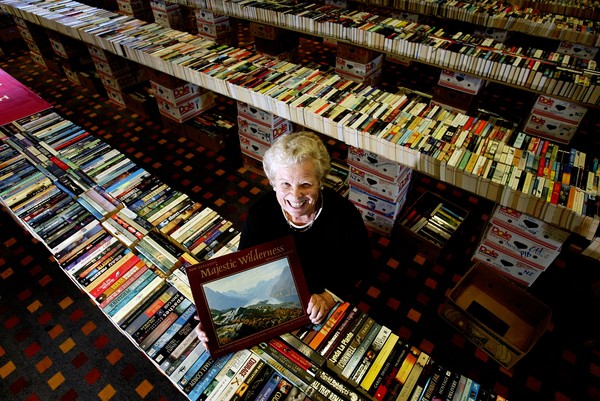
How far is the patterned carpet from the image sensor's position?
7.38 ft

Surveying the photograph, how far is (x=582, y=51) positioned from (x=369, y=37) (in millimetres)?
3076

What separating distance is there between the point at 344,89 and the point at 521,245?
5.92 ft

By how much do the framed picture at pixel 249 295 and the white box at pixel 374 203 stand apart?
1547 millimetres

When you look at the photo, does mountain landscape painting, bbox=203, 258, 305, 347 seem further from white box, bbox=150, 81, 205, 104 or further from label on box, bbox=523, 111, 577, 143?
label on box, bbox=523, 111, 577, 143

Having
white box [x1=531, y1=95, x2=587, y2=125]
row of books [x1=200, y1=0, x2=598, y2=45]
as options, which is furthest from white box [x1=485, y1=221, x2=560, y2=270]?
row of books [x1=200, y1=0, x2=598, y2=45]

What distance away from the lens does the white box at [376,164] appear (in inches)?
98.8

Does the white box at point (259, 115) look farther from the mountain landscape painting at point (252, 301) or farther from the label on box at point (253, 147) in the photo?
the mountain landscape painting at point (252, 301)

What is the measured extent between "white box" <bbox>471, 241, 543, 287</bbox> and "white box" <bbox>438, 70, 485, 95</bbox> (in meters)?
2.02

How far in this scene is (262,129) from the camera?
10.6ft

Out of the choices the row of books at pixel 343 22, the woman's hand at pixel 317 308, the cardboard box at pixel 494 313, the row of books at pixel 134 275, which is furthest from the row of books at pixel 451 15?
the woman's hand at pixel 317 308

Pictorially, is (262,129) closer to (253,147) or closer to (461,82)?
(253,147)

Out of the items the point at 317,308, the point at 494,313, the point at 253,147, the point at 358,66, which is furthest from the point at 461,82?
the point at 317,308

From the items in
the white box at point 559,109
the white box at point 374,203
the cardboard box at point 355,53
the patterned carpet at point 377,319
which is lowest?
the patterned carpet at point 377,319

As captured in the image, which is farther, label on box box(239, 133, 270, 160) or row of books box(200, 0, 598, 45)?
row of books box(200, 0, 598, 45)
